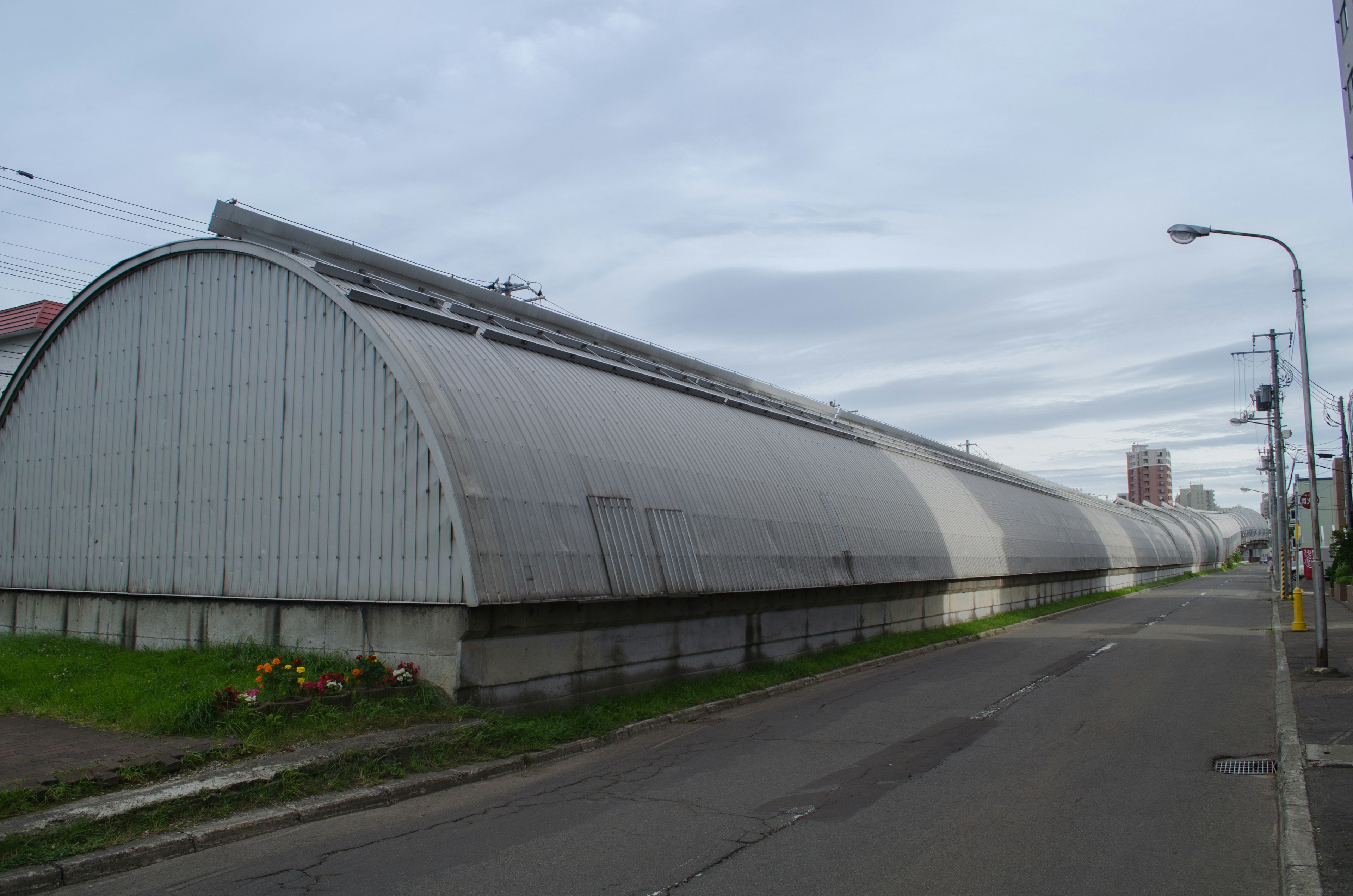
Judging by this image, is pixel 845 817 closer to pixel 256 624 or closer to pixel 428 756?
pixel 428 756

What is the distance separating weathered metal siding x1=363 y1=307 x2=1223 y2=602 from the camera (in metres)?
11.7

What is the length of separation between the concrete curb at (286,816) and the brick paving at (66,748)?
103 centimetres

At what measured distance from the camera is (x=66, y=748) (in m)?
8.89

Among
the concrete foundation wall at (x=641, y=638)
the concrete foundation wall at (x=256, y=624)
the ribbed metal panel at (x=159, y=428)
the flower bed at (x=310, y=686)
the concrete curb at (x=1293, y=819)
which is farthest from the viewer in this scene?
the ribbed metal panel at (x=159, y=428)

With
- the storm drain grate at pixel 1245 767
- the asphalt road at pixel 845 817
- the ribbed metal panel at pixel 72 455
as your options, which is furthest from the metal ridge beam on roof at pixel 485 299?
the storm drain grate at pixel 1245 767

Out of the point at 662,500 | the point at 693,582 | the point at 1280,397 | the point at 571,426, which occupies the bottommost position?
the point at 693,582

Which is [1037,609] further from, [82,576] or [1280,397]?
[82,576]

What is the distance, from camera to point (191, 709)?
9477mm

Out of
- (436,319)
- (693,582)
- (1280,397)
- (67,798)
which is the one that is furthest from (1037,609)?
(67,798)

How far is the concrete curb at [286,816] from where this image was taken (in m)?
6.19

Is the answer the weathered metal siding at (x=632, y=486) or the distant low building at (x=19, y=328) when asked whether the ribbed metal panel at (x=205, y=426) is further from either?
the distant low building at (x=19, y=328)

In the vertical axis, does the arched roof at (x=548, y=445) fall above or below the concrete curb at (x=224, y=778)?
above

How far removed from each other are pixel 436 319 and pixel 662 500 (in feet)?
15.0

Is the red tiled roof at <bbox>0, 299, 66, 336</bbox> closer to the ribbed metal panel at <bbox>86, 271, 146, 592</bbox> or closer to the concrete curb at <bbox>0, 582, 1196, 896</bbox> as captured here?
the ribbed metal panel at <bbox>86, 271, 146, 592</bbox>
